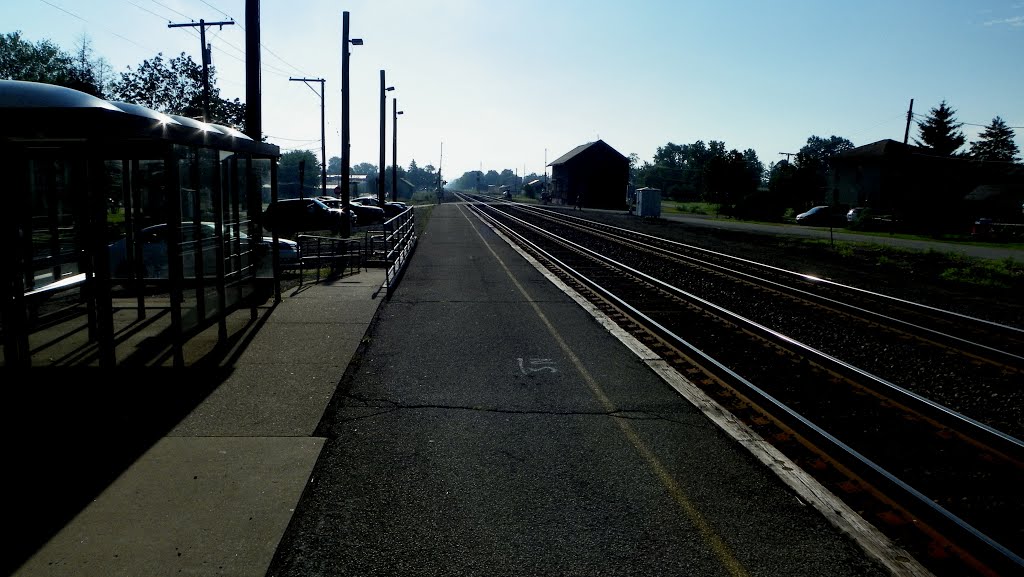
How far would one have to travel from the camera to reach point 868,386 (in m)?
7.60

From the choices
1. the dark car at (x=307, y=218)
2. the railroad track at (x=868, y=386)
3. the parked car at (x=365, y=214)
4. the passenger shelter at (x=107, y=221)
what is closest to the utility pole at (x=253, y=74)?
the passenger shelter at (x=107, y=221)

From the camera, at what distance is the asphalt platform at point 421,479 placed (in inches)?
157

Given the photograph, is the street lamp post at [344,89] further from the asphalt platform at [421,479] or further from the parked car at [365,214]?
the asphalt platform at [421,479]

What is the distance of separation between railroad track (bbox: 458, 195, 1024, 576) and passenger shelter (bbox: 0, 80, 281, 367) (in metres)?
5.97

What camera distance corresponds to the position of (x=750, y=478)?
5.13m

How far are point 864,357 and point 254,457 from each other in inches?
300

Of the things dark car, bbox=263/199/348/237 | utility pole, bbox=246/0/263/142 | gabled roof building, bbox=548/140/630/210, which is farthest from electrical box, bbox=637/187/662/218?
utility pole, bbox=246/0/263/142

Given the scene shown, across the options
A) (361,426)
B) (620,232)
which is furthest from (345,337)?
(620,232)

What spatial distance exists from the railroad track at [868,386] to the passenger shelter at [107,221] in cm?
597

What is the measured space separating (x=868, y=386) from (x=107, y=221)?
9.60 metres

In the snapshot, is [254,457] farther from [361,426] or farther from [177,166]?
[177,166]

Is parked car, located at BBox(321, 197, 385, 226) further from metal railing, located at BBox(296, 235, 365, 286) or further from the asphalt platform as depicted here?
the asphalt platform

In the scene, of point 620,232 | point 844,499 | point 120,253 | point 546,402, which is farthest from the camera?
point 620,232

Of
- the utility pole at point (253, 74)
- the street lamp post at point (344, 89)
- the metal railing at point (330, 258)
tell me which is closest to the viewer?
the utility pole at point (253, 74)
